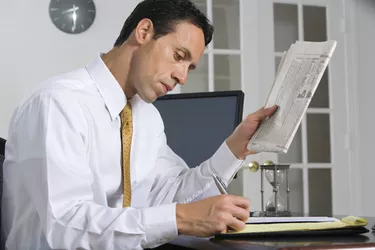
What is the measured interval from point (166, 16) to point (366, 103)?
306cm

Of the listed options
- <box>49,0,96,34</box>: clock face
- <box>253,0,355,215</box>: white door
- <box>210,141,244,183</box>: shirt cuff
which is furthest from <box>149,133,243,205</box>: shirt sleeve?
<box>253,0,355,215</box>: white door

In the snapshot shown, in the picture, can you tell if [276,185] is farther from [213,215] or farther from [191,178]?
[213,215]

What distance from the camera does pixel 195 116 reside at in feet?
8.52

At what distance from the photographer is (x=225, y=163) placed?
175 cm

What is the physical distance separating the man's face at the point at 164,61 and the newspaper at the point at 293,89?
0.25 metres

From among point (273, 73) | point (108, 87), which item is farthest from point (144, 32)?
point (273, 73)

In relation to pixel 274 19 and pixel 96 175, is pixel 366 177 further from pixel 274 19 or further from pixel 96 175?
pixel 96 175

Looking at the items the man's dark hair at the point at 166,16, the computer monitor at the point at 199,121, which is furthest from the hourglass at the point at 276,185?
the man's dark hair at the point at 166,16

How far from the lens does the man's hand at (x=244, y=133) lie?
159 cm

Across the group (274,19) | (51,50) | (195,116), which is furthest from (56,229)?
(274,19)

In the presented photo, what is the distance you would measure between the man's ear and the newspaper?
0.36 m

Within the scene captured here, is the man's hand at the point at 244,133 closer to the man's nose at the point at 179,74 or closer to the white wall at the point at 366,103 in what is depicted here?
the man's nose at the point at 179,74

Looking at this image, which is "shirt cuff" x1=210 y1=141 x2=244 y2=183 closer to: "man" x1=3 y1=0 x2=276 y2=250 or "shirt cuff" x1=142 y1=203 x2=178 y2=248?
"man" x1=3 y1=0 x2=276 y2=250

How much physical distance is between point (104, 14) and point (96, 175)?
238 cm
